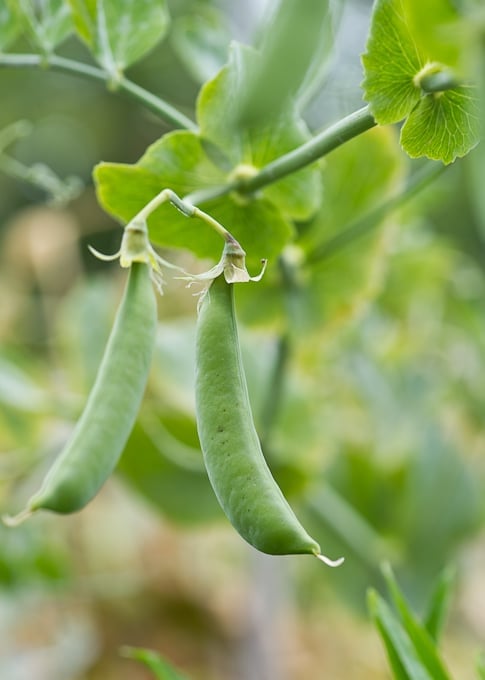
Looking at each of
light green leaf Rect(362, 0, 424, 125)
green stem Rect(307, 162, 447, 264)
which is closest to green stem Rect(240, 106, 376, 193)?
light green leaf Rect(362, 0, 424, 125)

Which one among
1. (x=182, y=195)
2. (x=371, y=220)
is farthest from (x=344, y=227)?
(x=182, y=195)

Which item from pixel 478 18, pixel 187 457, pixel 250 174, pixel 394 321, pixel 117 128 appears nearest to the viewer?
pixel 478 18

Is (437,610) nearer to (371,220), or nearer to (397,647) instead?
(397,647)

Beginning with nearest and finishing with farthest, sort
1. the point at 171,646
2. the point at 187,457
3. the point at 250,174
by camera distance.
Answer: the point at 250,174 → the point at 187,457 → the point at 171,646

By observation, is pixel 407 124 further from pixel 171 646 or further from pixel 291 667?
pixel 171 646

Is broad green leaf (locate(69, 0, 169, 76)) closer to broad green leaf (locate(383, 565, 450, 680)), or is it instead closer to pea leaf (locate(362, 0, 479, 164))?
pea leaf (locate(362, 0, 479, 164))

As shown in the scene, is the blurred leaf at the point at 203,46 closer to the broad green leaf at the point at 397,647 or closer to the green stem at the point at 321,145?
the green stem at the point at 321,145

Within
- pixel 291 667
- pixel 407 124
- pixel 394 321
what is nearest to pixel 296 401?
pixel 394 321
